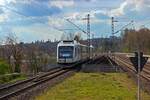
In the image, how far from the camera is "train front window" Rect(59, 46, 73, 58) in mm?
59812

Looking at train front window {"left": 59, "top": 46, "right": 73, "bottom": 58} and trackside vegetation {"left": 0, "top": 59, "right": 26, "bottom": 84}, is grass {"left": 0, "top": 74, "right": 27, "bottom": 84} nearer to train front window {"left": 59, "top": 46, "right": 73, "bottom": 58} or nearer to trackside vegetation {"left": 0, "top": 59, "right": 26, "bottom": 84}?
trackside vegetation {"left": 0, "top": 59, "right": 26, "bottom": 84}

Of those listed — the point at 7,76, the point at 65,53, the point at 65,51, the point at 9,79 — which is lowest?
the point at 9,79

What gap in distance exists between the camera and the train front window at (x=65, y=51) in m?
59.8

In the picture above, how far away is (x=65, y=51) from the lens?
60.2 metres

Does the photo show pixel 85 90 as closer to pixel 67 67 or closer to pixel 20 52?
pixel 67 67

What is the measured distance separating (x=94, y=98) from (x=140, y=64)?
497 cm

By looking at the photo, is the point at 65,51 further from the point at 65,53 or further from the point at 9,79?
the point at 9,79

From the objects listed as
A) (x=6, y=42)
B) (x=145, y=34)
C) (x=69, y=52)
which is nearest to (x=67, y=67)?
(x=69, y=52)

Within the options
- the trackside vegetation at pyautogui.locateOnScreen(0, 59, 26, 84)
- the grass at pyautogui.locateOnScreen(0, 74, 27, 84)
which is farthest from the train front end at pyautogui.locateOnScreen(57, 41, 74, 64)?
the grass at pyautogui.locateOnScreen(0, 74, 27, 84)

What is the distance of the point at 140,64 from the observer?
64.3 ft

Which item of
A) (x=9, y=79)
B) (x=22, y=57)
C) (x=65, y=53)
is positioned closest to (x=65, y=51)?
(x=65, y=53)

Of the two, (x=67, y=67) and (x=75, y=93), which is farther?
(x=67, y=67)

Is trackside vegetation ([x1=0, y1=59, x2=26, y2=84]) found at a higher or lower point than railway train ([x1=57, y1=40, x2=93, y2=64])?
lower

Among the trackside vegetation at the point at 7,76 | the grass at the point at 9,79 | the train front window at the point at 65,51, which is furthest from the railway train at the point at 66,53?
the grass at the point at 9,79
